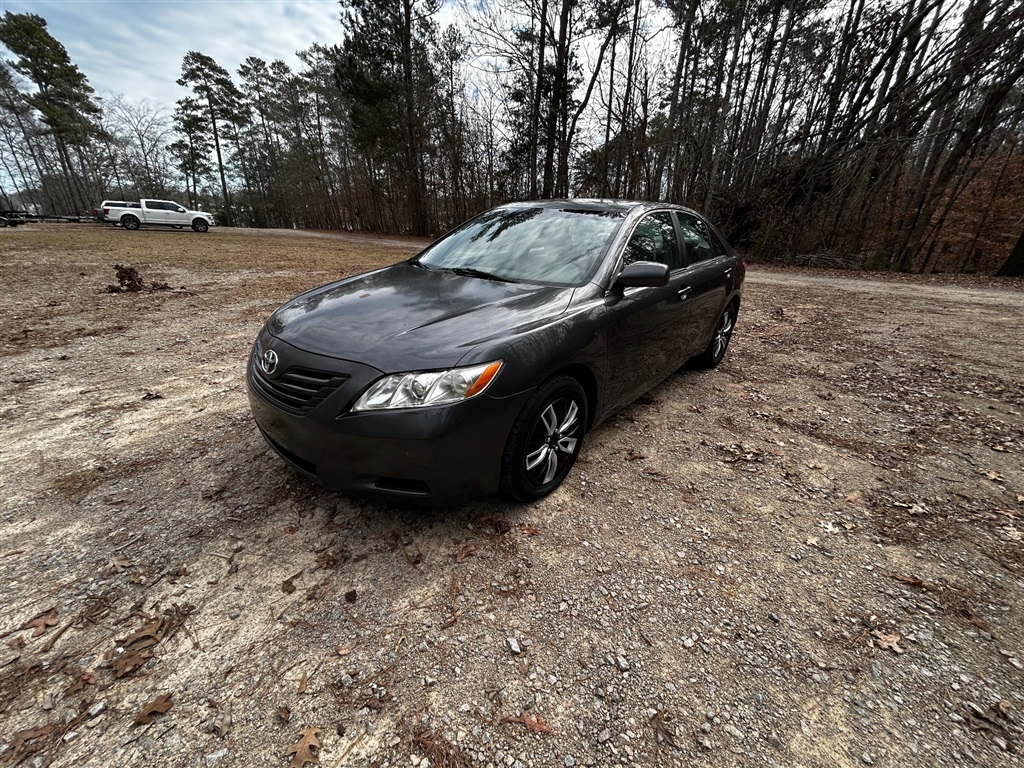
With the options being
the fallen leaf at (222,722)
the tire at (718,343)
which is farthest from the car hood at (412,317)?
the tire at (718,343)

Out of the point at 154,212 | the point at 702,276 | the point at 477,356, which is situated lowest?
the point at 477,356

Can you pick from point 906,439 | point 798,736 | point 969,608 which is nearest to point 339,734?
point 798,736

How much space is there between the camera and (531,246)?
3135mm

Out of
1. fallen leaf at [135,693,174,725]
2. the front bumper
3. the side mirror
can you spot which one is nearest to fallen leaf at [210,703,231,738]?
fallen leaf at [135,693,174,725]

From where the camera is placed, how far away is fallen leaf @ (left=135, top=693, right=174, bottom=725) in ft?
4.75

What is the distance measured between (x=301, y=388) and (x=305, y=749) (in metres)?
1.37

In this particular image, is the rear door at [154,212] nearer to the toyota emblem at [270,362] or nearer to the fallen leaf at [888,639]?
the toyota emblem at [270,362]

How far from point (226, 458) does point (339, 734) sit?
2.03 m

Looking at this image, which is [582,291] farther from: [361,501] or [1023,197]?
[1023,197]

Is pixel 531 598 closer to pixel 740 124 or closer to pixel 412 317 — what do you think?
pixel 412 317

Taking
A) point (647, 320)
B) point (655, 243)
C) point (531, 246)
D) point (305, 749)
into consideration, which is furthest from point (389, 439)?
point (655, 243)

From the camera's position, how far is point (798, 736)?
148 centimetres

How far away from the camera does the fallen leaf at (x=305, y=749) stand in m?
1.37

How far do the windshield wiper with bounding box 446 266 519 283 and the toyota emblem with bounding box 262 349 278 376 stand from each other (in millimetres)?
1297
